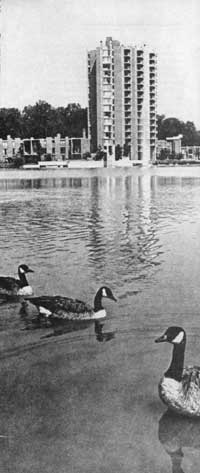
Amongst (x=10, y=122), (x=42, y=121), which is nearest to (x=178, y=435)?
(x=10, y=122)

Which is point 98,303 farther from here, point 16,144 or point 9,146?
point 9,146

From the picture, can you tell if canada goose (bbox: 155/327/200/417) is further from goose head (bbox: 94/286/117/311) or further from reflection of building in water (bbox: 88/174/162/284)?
reflection of building in water (bbox: 88/174/162/284)

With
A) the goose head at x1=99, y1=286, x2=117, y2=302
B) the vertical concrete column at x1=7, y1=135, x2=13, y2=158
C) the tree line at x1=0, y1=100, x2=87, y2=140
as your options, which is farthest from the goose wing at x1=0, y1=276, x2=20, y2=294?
the vertical concrete column at x1=7, y1=135, x2=13, y2=158

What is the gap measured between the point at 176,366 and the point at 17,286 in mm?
813

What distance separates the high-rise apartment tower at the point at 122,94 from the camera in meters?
1.81

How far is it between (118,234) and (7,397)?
5.21ft

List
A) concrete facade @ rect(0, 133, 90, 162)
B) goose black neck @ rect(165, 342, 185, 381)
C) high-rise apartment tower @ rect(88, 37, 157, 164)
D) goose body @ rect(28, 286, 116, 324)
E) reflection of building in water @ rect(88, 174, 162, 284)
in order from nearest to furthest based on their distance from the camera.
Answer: goose black neck @ rect(165, 342, 185, 381), goose body @ rect(28, 286, 116, 324), high-rise apartment tower @ rect(88, 37, 157, 164), reflection of building in water @ rect(88, 174, 162, 284), concrete facade @ rect(0, 133, 90, 162)

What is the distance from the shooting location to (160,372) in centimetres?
110

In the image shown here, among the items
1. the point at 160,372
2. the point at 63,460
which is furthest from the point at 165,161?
the point at 63,460

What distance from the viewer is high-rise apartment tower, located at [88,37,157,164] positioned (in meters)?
1.81

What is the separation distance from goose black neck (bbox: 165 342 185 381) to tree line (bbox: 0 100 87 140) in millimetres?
1094

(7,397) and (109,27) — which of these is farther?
(109,27)

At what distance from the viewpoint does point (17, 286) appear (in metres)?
1.71

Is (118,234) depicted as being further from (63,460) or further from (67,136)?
(63,460)
